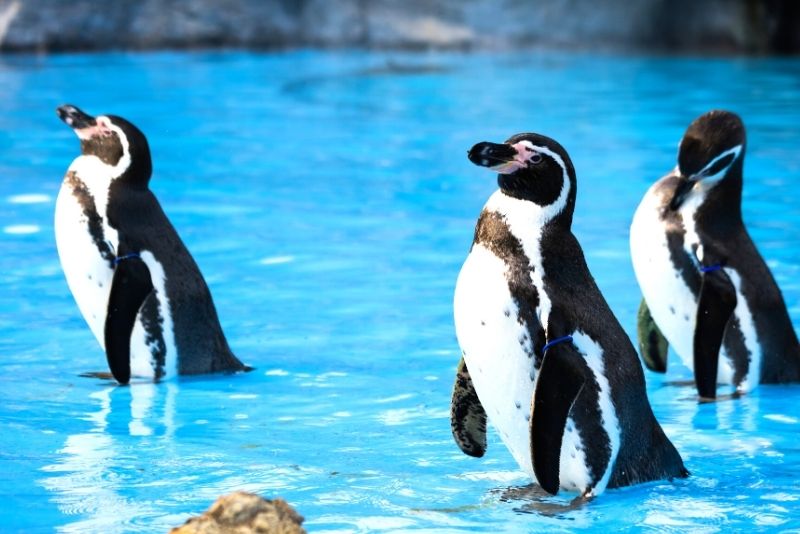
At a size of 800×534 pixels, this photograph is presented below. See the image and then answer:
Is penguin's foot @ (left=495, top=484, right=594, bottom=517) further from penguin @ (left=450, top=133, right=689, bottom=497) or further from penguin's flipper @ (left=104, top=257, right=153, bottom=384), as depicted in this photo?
penguin's flipper @ (left=104, top=257, right=153, bottom=384)

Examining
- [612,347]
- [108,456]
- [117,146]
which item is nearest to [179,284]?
[117,146]

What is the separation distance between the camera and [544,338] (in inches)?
132

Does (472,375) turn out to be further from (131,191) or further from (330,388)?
(131,191)

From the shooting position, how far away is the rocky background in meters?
17.2

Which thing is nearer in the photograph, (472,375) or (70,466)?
(472,375)

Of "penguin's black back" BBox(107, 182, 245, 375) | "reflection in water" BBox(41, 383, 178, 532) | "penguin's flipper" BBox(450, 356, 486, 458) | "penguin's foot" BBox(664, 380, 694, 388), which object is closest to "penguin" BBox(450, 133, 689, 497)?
"penguin's flipper" BBox(450, 356, 486, 458)

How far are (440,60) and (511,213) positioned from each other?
14.0 meters

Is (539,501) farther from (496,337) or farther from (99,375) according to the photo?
(99,375)

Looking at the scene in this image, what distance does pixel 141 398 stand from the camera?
4629 millimetres

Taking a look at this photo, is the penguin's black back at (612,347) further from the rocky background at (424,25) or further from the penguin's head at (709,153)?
the rocky background at (424,25)

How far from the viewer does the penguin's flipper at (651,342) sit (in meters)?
5.00

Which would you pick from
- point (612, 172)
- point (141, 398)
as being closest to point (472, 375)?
point (141, 398)

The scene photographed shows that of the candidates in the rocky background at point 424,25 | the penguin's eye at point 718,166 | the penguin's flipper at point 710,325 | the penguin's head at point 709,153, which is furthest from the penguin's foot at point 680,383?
the rocky background at point 424,25

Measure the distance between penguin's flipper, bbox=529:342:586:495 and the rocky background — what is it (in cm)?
1441
